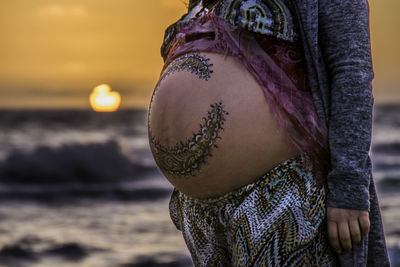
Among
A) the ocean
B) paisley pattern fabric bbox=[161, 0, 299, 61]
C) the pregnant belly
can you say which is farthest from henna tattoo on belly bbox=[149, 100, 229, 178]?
the ocean

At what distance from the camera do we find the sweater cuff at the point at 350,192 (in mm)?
1295

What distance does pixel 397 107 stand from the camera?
100ft

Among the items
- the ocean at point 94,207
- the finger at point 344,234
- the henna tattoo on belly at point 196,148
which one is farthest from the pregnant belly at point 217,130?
the ocean at point 94,207

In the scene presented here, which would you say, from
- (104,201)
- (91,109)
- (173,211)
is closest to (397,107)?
(91,109)

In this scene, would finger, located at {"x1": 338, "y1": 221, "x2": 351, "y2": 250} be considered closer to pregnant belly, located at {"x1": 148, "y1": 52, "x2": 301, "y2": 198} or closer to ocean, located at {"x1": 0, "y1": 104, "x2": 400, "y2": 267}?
pregnant belly, located at {"x1": 148, "y1": 52, "x2": 301, "y2": 198}

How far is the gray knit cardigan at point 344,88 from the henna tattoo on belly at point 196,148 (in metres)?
0.26

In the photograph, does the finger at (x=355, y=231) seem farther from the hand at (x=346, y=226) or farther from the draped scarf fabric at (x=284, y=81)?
the draped scarf fabric at (x=284, y=81)

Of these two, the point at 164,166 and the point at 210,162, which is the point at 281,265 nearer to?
the point at 210,162

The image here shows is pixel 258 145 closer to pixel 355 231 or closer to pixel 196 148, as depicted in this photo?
pixel 196 148

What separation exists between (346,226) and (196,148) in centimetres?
42

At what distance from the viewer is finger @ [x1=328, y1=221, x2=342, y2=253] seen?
52.4 inches

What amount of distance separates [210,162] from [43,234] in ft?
13.7

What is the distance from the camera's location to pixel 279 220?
1.33m

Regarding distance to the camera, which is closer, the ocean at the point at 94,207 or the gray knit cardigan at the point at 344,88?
the gray knit cardigan at the point at 344,88
